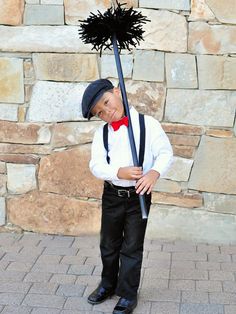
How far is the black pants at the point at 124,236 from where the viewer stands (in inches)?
125

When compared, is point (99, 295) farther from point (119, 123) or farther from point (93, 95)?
point (93, 95)

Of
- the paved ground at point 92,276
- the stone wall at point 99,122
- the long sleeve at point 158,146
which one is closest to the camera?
the long sleeve at point 158,146

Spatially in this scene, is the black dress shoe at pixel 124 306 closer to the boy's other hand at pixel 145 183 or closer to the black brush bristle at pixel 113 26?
the boy's other hand at pixel 145 183

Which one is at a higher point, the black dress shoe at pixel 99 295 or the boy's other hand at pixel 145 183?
the boy's other hand at pixel 145 183

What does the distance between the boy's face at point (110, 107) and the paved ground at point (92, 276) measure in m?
1.14

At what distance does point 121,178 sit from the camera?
9.84 ft

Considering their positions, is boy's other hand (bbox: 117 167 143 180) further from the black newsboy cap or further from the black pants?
the black newsboy cap

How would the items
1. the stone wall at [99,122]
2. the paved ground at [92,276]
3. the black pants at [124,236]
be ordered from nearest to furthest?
the black pants at [124,236] < the paved ground at [92,276] < the stone wall at [99,122]

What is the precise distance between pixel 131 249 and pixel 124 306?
1.09ft

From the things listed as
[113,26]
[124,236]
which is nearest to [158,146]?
[124,236]

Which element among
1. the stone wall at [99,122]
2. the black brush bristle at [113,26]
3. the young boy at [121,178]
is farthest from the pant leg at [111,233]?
the stone wall at [99,122]

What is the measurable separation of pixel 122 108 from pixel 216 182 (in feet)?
4.81

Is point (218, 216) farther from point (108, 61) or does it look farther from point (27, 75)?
point (27, 75)

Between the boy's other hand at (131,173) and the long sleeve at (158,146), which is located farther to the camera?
the long sleeve at (158,146)
